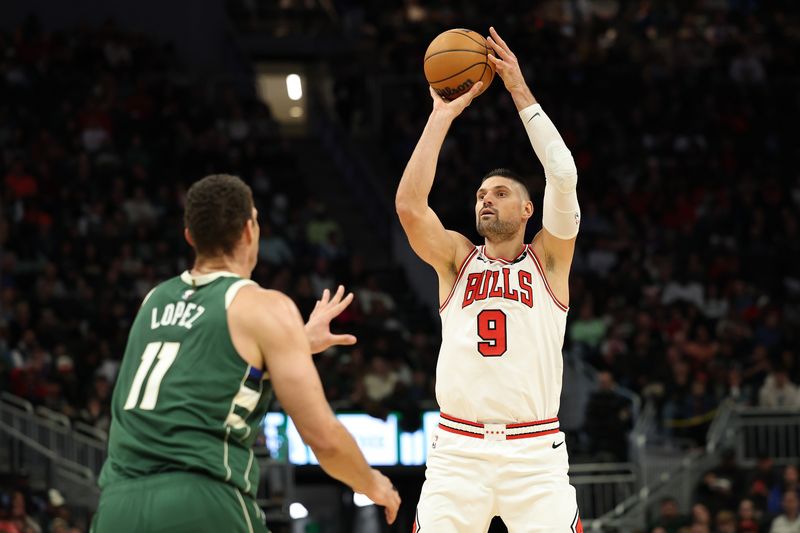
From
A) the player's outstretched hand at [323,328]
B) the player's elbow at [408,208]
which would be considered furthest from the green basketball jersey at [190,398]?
the player's elbow at [408,208]

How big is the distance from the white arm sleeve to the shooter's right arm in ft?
1.46

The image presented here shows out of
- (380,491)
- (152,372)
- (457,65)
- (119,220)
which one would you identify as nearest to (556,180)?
(457,65)

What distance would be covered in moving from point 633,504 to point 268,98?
16.8 meters

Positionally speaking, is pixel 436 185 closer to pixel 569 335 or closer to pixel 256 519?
pixel 569 335

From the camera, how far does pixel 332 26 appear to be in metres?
28.2

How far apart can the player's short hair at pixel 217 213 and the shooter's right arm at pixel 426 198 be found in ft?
7.65

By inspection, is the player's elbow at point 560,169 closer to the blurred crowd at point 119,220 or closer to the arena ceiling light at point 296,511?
the arena ceiling light at point 296,511

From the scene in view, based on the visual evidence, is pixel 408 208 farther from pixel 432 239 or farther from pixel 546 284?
pixel 546 284

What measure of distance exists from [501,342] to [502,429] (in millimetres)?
472

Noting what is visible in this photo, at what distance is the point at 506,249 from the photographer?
752 centimetres

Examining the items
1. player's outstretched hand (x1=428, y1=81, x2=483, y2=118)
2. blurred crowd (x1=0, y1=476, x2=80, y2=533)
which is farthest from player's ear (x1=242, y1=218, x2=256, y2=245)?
blurred crowd (x1=0, y1=476, x2=80, y2=533)

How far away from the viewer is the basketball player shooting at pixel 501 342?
Result: 696 centimetres

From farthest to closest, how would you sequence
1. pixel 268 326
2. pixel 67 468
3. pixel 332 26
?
1. pixel 332 26
2. pixel 67 468
3. pixel 268 326

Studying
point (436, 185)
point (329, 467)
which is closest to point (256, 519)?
point (329, 467)
